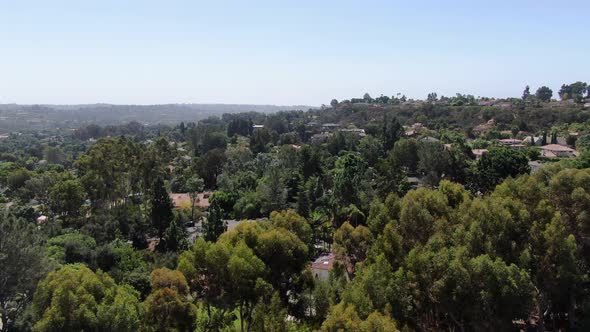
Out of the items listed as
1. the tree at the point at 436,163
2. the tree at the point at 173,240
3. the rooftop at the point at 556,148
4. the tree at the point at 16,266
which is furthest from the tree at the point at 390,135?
the tree at the point at 16,266

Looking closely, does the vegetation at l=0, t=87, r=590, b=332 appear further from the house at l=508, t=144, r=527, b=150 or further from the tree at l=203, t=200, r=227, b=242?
the house at l=508, t=144, r=527, b=150

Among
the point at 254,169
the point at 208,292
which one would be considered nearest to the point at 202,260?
the point at 208,292

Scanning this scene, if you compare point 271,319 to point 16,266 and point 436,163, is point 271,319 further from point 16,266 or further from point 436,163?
point 436,163

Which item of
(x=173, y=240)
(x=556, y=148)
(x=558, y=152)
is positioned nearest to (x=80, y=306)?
(x=173, y=240)

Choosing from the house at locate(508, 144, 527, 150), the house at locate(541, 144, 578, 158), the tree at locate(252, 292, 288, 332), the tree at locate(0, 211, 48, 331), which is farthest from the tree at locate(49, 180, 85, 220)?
the house at locate(541, 144, 578, 158)

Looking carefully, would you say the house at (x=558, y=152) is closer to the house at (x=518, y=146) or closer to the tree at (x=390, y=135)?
the house at (x=518, y=146)

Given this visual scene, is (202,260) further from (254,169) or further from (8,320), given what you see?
(254,169)

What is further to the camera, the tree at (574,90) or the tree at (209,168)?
the tree at (574,90)
